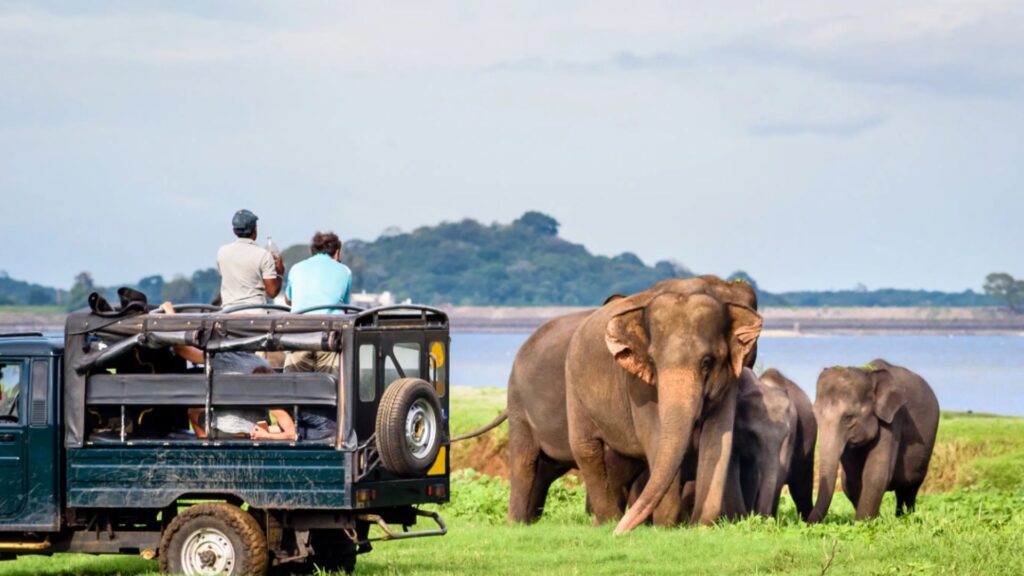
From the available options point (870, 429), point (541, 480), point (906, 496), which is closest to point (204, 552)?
point (541, 480)

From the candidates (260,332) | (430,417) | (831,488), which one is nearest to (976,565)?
(430,417)

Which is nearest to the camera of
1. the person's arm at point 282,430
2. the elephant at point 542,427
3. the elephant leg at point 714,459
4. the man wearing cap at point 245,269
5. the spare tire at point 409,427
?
the spare tire at point 409,427

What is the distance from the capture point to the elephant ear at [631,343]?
65.4 feet

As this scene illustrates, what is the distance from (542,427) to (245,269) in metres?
6.51

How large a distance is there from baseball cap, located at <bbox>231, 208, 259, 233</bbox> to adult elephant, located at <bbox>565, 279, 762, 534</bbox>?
429 centimetres

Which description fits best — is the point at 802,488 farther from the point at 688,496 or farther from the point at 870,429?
the point at 688,496

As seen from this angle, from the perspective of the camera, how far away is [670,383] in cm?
1944

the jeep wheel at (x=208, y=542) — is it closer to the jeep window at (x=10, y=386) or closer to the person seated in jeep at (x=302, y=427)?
the person seated in jeep at (x=302, y=427)

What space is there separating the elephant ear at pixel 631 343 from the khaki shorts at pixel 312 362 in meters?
4.63

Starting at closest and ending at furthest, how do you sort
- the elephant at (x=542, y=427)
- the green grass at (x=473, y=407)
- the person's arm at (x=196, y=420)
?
the person's arm at (x=196, y=420) < the elephant at (x=542, y=427) < the green grass at (x=473, y=407)

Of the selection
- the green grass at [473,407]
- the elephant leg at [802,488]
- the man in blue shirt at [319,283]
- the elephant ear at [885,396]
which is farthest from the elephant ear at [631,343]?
the green grass at [473,407]

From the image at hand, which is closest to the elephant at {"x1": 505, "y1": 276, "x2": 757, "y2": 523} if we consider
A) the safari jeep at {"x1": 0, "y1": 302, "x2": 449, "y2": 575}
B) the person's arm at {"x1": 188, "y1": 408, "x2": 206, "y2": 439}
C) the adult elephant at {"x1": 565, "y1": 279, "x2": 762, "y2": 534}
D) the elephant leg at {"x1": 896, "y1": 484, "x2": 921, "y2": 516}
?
the adult elephant at {"x1": 565, "y1": 279, "x2": 762, "y2": 534}

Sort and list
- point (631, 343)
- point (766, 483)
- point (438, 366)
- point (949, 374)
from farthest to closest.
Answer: point (949, 374) < point (766, 483) < point (631, 343) < point (438, 366)

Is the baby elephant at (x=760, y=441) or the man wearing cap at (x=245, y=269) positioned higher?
the man wearing cap at (x=245, y=269)
